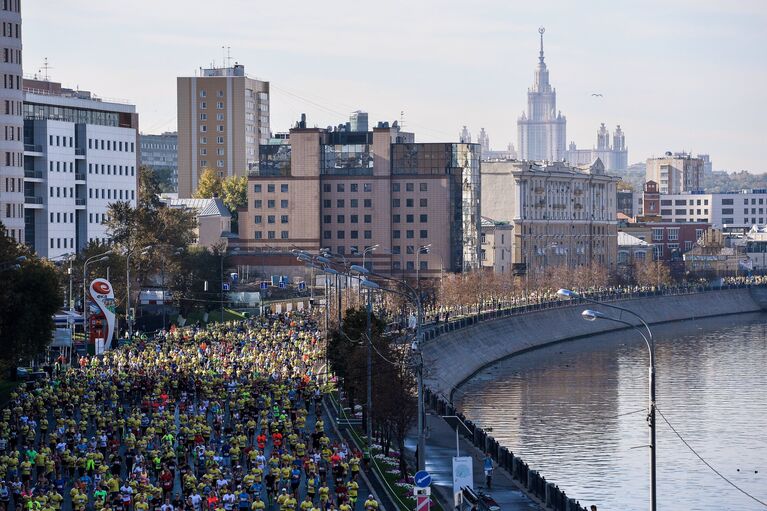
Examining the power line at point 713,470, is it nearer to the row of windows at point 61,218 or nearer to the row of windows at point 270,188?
the row of windows at point 61,218

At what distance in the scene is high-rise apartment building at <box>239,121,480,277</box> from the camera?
6422 inches

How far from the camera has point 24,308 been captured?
75.7 meters

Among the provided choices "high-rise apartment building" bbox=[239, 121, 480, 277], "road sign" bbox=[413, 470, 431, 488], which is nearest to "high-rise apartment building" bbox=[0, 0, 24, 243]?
"high-rise apartment building" bbox=[239, 121, 480, 277]

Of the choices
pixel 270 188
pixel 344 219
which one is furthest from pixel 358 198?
pixel 270 188

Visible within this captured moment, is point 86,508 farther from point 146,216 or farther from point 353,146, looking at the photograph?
point 353,146

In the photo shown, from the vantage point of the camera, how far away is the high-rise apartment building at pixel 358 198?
163 metres

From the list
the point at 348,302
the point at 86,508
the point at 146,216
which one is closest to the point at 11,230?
the point at 146,216

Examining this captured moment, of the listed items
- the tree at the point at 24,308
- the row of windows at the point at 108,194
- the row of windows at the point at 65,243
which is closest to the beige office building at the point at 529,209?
the row of windows at the point at 108,194

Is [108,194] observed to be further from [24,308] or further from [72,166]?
[24,308]

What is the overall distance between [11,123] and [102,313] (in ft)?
112

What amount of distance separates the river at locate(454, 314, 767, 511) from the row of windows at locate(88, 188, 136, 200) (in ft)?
151

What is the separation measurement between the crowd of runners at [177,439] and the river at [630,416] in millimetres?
11464

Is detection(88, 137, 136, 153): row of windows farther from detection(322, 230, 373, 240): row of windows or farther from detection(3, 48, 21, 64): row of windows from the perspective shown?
detection(3, 48, 21, 64): row of windows

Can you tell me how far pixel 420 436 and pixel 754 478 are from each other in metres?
24.8
